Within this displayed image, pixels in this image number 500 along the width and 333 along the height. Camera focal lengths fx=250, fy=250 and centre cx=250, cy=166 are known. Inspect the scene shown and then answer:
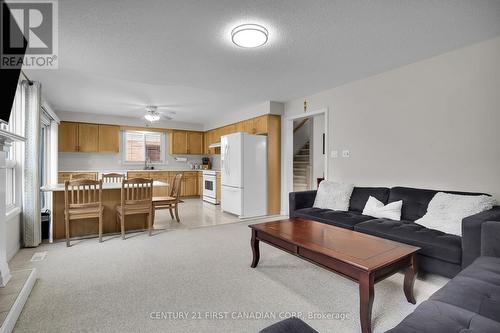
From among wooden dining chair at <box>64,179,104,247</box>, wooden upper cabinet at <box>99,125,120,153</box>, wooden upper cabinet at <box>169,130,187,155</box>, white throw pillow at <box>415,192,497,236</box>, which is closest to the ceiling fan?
wooden upper cabinet at <box>169,130,187,155</box>

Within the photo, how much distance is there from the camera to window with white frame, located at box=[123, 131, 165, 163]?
7.36 metres

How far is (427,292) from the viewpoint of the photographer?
2141mm

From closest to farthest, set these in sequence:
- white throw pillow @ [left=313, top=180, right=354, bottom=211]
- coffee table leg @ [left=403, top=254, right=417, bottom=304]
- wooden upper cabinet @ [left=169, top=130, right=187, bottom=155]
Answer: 1. coffee table leg @ [left=403, top=254, right=417, bottom=304]
2. white throw pillow @ [left=313, top=180, right=354, bottom=211]
3. wooden upper cabinet @ [left=169, top=130, right=187, bottom=155]

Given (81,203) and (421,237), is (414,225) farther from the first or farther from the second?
(81,203)

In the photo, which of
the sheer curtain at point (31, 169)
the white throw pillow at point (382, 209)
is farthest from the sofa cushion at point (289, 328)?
the sheer curtain at point (31, 169)

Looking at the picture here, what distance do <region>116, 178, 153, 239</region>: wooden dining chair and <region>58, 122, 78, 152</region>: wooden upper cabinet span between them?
3.60 m

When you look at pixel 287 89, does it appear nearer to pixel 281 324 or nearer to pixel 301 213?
pixel 301 213

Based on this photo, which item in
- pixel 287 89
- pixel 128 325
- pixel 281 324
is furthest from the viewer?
pixel 287 89

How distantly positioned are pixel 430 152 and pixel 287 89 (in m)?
2.34

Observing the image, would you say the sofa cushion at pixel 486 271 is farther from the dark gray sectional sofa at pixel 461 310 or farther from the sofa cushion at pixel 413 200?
the sofa cushion at pixel 413 200

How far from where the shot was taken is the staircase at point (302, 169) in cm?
723

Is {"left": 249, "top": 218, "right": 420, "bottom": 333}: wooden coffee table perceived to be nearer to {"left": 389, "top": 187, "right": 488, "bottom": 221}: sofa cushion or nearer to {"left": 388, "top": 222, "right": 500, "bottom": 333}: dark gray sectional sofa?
{"left": 388, "top": 222, "right": 500, "bottom": 333}: dark gray sectional sofa

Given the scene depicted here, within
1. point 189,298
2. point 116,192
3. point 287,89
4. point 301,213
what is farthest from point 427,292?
point 116,192

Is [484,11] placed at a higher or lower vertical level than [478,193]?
higher
